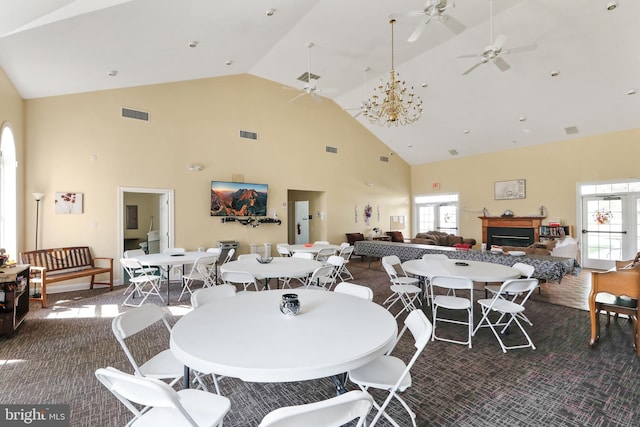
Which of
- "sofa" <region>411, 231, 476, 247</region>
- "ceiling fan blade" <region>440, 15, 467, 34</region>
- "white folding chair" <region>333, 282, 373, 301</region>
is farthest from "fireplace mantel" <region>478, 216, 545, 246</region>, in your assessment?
"white folding chair" <region>333, 282, 373, 301</region>

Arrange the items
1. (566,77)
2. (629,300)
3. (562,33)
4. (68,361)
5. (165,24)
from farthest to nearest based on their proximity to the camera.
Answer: (566,77)
(562,33)
(165,24)
(629,300)
(68,361)

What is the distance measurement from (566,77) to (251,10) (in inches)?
250

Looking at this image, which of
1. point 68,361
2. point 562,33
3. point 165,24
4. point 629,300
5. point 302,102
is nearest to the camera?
point 68,361

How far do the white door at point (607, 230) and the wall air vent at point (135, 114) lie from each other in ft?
35.5

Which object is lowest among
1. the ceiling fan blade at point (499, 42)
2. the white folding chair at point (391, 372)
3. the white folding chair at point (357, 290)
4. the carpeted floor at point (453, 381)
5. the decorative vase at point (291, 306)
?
the carpeted floor at point (453, 381)

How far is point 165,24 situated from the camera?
443 centimetres

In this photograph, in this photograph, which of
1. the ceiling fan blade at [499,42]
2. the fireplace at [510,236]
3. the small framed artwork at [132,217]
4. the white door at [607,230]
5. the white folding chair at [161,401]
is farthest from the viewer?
the small framed artwork at [132,217]

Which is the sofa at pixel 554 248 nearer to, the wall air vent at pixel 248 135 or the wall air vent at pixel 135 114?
the wall air vent at pixel 248 135

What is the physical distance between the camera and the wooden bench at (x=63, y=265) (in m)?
4.98

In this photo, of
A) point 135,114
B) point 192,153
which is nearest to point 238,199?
point 192,153

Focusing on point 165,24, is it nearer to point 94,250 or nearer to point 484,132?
point 94,250

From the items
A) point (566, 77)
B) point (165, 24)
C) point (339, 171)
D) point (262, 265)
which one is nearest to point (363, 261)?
point (339, 171)

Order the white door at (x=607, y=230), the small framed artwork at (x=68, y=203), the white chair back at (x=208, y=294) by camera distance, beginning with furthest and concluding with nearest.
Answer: the white door at (x=607, y=230) → the small framed artwork at (x=68, y=203) → the white chair back at (x=208, y=294)

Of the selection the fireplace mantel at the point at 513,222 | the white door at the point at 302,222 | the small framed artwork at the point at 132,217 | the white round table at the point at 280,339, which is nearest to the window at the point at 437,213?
the fireplace mantel at the point at 513,222
